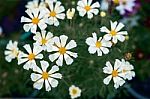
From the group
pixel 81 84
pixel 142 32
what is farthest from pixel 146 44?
pixel 81 84

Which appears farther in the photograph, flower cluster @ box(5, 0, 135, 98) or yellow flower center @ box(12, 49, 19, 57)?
yellow flower center @ box(12, 49, 19, 57)

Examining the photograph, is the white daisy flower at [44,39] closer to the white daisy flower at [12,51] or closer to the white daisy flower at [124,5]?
the white daisy flower at [12,51]

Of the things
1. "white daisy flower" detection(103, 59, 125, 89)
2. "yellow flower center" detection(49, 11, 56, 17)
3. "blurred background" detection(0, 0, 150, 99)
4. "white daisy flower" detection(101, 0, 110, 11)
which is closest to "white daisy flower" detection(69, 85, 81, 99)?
"blurred background" detection(0, 0, 150, 99)

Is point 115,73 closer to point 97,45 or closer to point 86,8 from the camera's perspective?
point 97,45

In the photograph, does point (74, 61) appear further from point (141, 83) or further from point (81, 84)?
point (141, 83)

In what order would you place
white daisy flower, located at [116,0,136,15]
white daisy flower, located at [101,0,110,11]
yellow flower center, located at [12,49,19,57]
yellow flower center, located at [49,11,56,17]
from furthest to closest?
white daisy flower, located at [101,0,110,11] < white daisy flower, located at [116,0,136,15] < yellow flower center, located at [12,49,19,57] < yellow flower center, located at [49,11,56,17]

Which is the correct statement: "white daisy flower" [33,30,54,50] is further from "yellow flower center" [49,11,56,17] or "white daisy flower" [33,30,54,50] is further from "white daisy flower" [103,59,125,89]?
"white daisy flower" [103,59,125,89]

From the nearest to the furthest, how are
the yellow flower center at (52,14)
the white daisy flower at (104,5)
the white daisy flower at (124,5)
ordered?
the yellow flower center at (52,14)
the white daisy flower at (124,5)
the white daisy flower at (104,5)

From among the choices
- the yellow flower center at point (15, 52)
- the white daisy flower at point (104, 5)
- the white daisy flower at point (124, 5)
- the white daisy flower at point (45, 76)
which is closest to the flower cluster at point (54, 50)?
the white daisy flower at point (45, 76)
